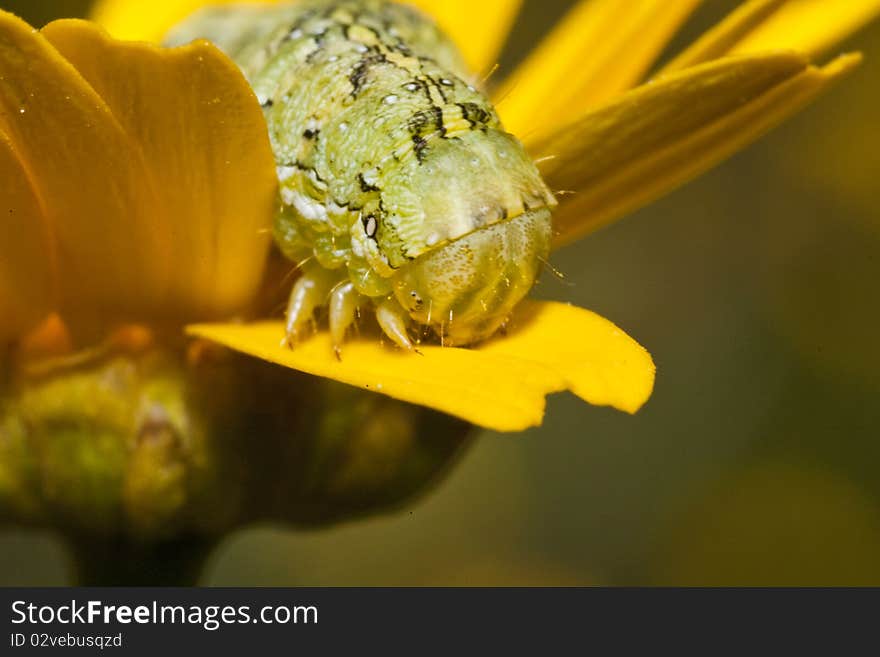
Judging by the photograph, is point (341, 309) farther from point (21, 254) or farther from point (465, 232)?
point (21, 254)

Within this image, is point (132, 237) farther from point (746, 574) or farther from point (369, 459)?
point (746, 574)

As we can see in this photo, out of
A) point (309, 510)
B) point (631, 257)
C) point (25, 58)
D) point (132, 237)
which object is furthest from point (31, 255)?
point (631, 257)

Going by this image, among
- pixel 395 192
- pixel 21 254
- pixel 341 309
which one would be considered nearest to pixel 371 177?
pixel 395 192

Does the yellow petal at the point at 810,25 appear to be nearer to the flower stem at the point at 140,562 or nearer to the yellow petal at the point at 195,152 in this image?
the yellow petal at the point at 195,152

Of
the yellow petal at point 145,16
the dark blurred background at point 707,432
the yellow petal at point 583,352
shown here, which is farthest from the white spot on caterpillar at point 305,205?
the dark blurred background at point 707,432

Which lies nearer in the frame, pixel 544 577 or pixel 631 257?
pixel 544 577

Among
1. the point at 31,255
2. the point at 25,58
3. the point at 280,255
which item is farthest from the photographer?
the point at 280,255
